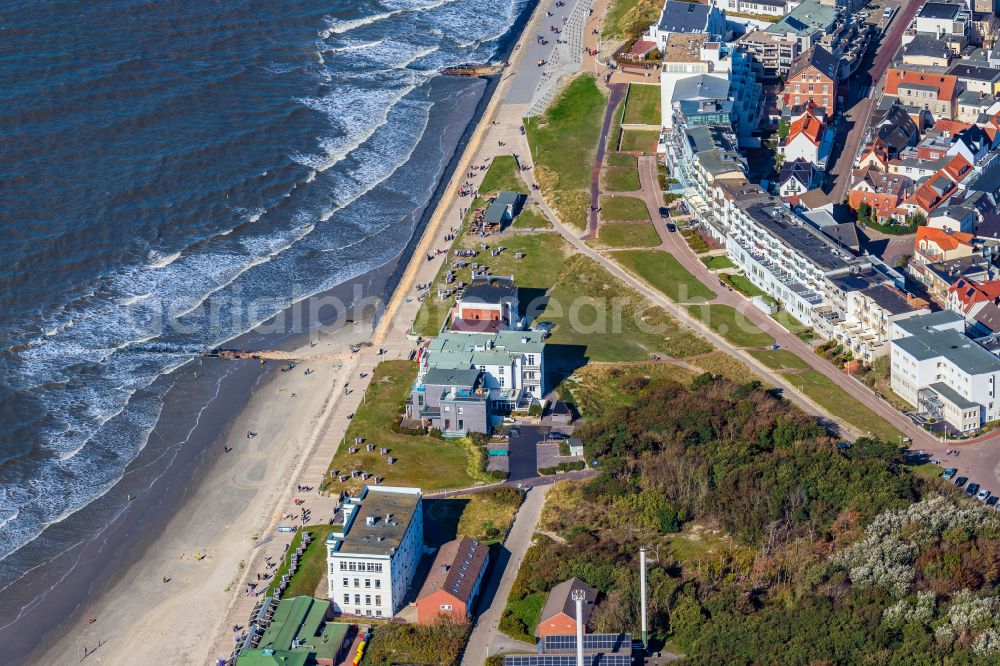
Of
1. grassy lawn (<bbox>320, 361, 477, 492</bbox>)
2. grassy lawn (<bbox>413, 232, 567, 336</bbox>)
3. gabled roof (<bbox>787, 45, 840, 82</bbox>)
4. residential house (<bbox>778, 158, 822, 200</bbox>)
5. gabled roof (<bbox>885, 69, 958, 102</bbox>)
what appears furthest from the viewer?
gabled roof (<bbox>787, 45, 840, 82</bbox>)

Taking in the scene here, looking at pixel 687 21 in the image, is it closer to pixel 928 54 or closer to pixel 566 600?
pixel 928 54

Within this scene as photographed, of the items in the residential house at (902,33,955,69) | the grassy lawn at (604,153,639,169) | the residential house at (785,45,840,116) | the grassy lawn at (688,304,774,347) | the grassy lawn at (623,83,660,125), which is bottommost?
the grassy lawn at (688,304,774,347)

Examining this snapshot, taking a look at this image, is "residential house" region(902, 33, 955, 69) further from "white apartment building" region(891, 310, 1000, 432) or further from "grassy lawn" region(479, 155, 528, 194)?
"white apartment building" region(891, 310, 1000, 432)

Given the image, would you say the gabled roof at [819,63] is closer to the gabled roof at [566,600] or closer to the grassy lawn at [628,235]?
the grassy lawn at [628,235]

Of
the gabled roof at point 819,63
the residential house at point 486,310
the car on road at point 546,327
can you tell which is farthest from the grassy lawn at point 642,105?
the residential house at point 486,310

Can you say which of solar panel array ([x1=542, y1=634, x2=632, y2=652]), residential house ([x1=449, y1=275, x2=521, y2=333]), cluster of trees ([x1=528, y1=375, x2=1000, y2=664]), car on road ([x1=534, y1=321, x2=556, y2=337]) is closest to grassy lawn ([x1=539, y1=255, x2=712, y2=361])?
car on road ([x1=534, y1=321, x2=556, y2=337])

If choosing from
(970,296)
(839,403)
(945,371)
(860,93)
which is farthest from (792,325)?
(860,93)

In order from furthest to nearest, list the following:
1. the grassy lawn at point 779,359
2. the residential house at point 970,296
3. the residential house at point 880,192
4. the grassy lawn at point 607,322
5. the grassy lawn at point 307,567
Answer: the residential house at point 880,192, the grassy lawn at point 607,322, the residential house at point 970,296, the grassy lawn at point 779,359, the grassy lawn at point 307,567
